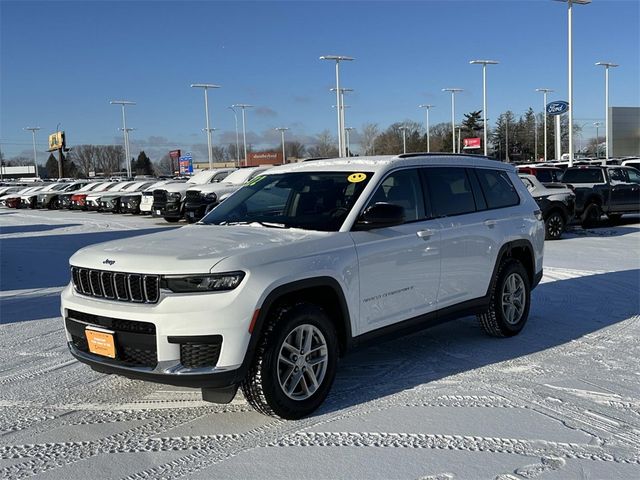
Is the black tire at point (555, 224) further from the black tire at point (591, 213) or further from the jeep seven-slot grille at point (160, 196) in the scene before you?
the jeep seven-slot grille at point (160, 196)

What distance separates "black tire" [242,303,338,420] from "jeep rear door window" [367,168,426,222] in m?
1.26

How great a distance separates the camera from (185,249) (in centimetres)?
434

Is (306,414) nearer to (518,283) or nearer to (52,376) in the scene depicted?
(52,376)

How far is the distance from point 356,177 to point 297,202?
53 cm

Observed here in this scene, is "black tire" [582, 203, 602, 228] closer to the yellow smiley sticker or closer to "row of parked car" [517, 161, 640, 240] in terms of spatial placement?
"row of parked car" [517, 161, 640, 240]

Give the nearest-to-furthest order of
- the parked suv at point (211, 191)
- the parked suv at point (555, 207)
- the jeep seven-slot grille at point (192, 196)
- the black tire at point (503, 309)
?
the black tire at point (503, 309) < the parked suv at point (555, 207) < the parked suv at point (211, 191) < the jeep seven-slot grille at point (192, 196)

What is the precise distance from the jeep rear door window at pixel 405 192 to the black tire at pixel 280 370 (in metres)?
1.26

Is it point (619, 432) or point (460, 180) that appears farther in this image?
point (460, 180)

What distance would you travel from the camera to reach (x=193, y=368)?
13.3 ft

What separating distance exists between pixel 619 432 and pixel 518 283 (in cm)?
274

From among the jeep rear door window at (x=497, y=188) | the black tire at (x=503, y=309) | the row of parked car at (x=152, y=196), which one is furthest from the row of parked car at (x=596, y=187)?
the black tire at (x=503, y=309)

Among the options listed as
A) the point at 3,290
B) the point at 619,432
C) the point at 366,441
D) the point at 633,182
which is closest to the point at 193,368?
the point at 366,441

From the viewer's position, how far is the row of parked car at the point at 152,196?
2103 cm

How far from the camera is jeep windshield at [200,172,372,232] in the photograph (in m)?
5.04
